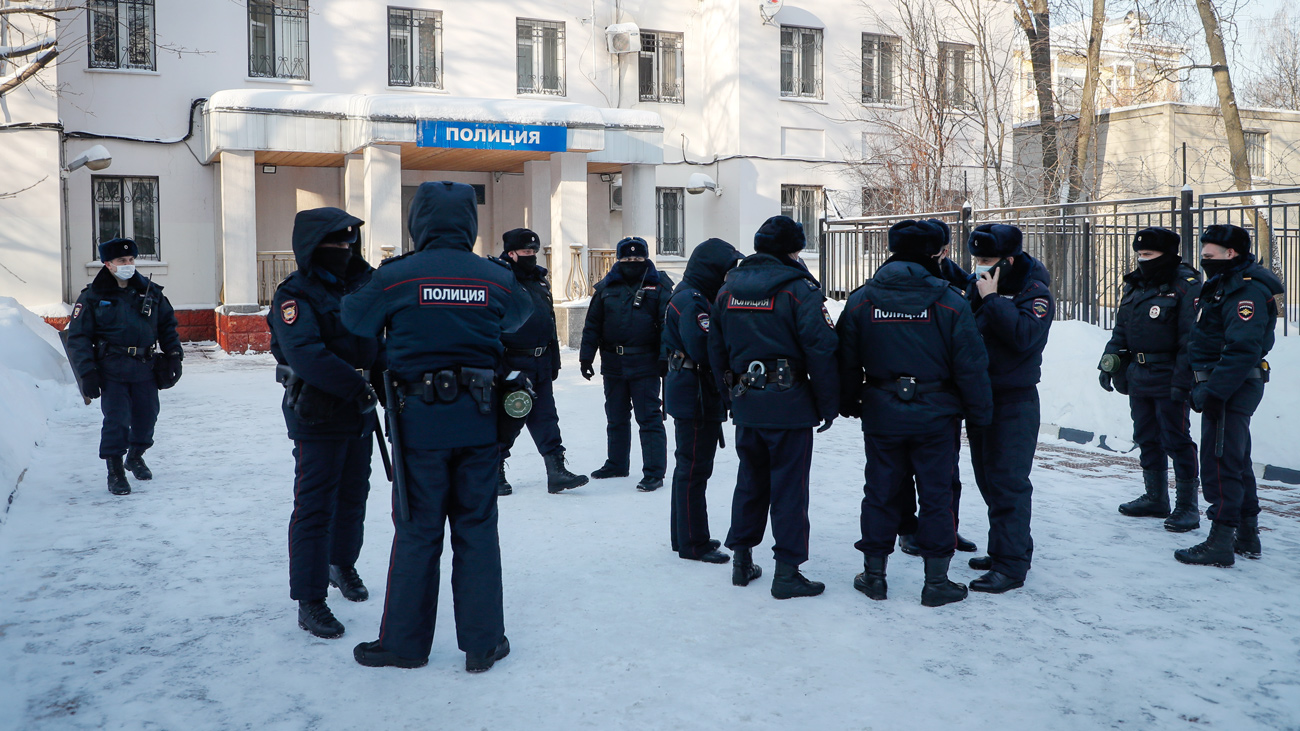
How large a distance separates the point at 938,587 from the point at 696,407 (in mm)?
1637

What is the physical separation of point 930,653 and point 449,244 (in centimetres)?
266

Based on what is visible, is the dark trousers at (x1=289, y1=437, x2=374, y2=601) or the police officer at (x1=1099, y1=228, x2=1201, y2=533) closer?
the dark trousers at (x1=289, y1=437, x2=374, y2=601)

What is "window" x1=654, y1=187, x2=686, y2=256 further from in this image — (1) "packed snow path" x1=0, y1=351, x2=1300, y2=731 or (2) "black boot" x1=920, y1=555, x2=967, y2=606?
(2) "black boot" x1=920, y1=555, x2=967, y2=606

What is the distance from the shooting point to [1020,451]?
5086 mm

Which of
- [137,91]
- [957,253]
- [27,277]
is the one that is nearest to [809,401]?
[957,253]

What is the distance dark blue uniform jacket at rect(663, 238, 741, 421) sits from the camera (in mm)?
5531

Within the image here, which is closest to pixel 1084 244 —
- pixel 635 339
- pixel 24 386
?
pixel 635 339

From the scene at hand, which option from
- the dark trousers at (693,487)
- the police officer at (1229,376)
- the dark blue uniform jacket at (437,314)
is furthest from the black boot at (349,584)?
the police officer at (1229,376)

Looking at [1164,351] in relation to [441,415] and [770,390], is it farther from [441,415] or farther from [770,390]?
[441,415]

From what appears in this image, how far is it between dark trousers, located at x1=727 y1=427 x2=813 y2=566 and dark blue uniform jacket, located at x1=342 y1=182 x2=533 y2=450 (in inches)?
60.6

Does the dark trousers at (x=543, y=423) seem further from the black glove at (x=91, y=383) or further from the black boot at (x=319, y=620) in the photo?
the black glove at (x=91, y=383)

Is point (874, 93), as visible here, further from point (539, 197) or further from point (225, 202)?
point (225, 202)

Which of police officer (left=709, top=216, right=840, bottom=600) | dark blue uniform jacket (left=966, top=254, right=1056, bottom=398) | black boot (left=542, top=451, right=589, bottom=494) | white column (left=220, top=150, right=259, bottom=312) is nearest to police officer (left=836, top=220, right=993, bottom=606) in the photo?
police officer (left=709, top=216, right=840, bottom=600)

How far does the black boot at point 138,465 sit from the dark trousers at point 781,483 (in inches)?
198
